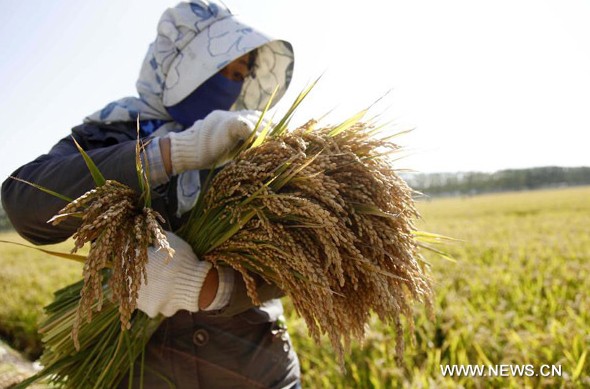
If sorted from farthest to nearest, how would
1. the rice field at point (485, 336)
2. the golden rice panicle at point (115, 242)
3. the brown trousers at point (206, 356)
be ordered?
the rice field at point (485, 336) → the brown trousers at point (206, 356) → the golden rice panicle at point (115, 242)

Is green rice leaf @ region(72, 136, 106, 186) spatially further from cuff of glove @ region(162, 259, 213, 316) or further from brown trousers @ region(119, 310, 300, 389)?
brown trousers @ region(119, 310, 300, 389)

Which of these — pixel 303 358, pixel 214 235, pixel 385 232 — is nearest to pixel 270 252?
pixel 214 235

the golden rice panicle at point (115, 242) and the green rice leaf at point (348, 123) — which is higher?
the green rice leaf at point (348, 123)

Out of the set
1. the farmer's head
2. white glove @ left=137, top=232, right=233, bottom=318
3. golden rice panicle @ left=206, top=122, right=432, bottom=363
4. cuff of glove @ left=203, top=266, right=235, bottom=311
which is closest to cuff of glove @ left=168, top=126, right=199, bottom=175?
golden rice panicle @ left=206, top=122, right=432, bottom=363

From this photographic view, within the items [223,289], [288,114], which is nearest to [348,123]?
[288,114]

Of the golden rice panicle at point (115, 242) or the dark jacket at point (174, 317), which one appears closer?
the golden rice panicle at point (115, 242)

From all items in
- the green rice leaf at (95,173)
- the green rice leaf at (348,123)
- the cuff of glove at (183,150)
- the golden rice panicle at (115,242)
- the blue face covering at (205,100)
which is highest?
the blue face covering at (205,100)

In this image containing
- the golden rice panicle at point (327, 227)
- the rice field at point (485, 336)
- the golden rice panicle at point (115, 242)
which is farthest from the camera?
the rice field at point (485, 336)

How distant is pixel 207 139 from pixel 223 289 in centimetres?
44

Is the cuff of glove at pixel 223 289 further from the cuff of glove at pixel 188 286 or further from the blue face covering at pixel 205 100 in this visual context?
the blue face covering at pixel 205 100

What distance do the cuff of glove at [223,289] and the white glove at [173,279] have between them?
2.1 inches

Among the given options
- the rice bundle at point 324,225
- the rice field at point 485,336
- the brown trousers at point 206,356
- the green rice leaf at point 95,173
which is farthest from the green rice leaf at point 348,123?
the brown trousers at point 206,356

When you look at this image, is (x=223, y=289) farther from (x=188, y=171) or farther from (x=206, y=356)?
(x=188, y=171)

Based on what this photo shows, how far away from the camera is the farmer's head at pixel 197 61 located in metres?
1.64
